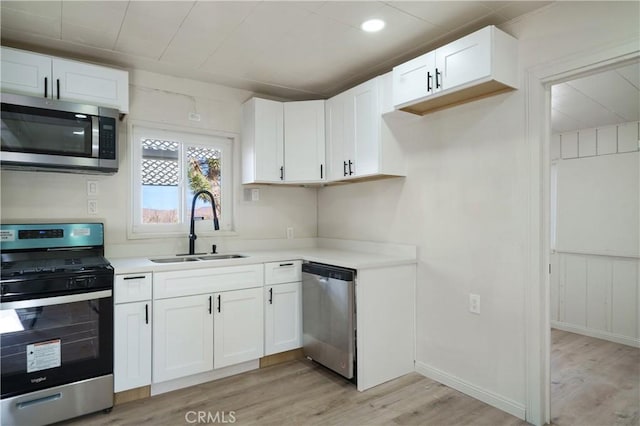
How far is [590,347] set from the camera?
3.56 meters

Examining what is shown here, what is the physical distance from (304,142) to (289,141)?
0.44ft

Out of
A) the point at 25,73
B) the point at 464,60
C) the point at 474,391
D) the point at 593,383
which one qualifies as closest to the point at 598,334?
the point at 593,383

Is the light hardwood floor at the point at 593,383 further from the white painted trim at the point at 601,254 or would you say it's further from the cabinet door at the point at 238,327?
the cabinet door at the point at 238,327

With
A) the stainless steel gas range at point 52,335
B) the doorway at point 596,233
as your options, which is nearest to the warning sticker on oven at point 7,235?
the stainless steel gas range at point 52,335

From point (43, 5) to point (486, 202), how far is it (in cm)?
286

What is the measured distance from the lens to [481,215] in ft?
8.10

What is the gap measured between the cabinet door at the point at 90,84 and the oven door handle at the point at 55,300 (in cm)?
129

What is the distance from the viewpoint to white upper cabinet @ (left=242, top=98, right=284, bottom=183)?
10.7ft

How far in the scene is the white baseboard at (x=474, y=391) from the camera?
2254mm

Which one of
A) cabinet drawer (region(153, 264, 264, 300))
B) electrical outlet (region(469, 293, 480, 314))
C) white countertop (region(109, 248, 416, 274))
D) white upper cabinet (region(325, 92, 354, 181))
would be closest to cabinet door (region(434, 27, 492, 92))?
white upper cabinet (region(325, 92, 354, 181))

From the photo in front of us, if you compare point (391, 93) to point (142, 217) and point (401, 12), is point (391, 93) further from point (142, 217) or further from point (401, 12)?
point (142, 217)

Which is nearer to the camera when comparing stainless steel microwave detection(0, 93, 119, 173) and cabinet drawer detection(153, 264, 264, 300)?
stainless steel microwave detection(0, 93, 119, 173)

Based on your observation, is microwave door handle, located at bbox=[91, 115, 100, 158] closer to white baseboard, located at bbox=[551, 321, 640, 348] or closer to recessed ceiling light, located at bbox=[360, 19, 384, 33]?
recessed ceiling light, located at bbox=[360, 19, 384, 33]

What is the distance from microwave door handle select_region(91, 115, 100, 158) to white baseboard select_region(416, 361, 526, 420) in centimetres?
276
